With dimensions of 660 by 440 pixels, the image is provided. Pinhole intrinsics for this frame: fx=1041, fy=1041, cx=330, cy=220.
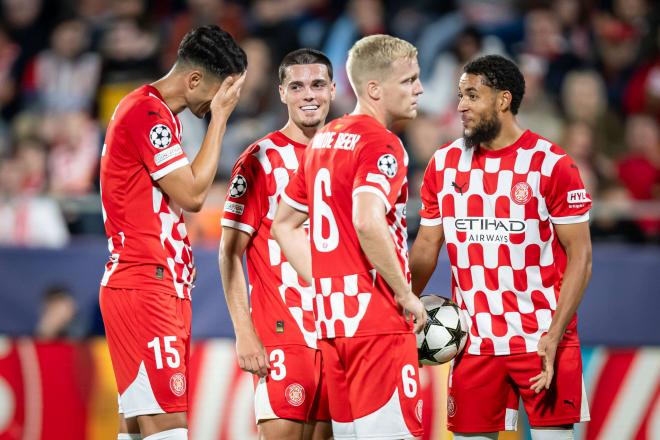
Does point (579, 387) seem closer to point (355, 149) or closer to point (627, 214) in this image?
point (355, 149)

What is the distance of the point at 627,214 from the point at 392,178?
5344 millimetres

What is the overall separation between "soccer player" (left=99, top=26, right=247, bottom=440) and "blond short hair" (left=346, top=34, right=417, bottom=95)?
31.9 inches

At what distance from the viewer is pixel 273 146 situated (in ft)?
18.6

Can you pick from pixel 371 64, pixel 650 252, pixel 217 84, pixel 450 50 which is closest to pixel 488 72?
pixel 371 64

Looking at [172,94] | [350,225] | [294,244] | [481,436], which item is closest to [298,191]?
[294,244]

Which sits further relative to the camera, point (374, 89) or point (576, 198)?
point (576, 198)

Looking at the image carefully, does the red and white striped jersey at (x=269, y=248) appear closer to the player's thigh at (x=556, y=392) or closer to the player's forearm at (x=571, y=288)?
the player's thigh at (x=556, y=392)

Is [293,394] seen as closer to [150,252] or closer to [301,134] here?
[150,252]

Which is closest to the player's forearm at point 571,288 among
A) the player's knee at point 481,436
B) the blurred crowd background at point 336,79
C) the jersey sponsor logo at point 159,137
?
the player's knee at point 481,436

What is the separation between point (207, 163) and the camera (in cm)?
526

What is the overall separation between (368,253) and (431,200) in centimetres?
120

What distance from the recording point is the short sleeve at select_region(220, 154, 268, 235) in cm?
556

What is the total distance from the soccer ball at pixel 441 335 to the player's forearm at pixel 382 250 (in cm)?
70

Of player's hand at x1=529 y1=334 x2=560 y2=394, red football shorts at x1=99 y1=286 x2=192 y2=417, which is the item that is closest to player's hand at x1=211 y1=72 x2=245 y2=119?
red football shorts at x1=99 y1=286 x2=192 y2=417
